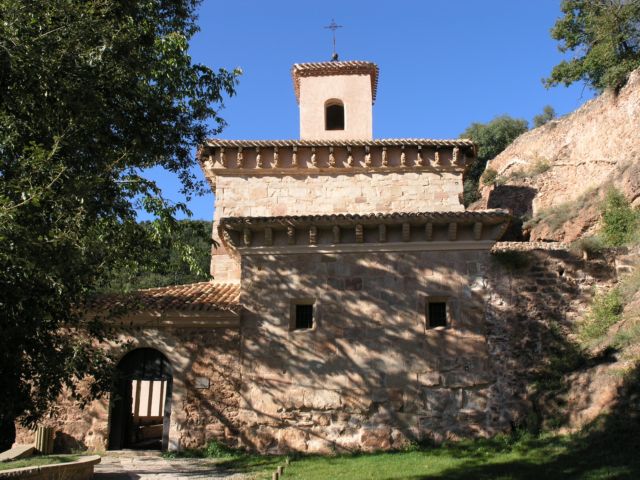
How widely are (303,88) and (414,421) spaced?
11.7m

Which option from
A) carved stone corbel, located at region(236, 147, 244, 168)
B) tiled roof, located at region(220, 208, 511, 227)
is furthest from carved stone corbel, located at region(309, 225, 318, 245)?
carved stone corbel, located at region(236, 147, 244, 168)

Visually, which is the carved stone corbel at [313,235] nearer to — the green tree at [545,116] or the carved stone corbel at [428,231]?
the carved stone corbel at [428,231]

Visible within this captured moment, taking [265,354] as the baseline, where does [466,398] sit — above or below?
below

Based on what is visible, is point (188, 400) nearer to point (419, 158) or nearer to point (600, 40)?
point (419, 158)

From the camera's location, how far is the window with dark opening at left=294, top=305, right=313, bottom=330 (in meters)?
11.4

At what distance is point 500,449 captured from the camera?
991cm

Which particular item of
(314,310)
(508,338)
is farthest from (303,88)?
(508,338)

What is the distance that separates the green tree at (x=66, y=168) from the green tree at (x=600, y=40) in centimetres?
2073

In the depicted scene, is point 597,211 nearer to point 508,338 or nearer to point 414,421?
point 508,338

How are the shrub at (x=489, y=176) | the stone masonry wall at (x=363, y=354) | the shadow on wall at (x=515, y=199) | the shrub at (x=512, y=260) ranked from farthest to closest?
1. the shrub at (x=489, y=176)
2. the shadow on wall at (x=515, y=199)
3. the shrub at (x=512, y=260)
4. the stone masonry wall at (x=363, y=354)

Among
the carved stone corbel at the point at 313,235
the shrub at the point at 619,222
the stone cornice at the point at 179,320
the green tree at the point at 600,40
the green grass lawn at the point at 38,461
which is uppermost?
the green tree at the point at 600,40

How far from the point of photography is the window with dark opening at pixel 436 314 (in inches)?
444

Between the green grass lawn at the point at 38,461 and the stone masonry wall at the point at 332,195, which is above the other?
the stone masonry wall at the point at 332,195

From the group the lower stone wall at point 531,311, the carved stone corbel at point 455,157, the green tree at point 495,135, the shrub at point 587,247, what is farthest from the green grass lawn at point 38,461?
the green tree at point 495,135
